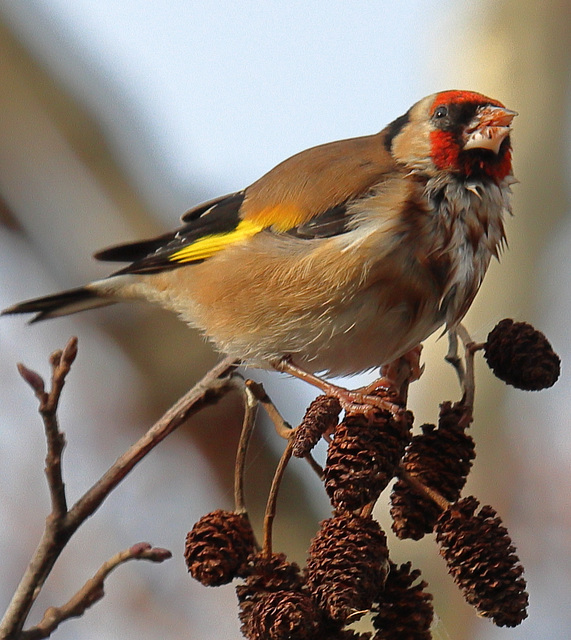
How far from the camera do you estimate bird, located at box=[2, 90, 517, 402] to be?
5.47 feet

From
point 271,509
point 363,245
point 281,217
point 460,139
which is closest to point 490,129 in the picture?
point 460,139

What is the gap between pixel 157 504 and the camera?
3.30 m

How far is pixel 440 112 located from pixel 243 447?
835mm

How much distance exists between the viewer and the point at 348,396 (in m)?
1.45

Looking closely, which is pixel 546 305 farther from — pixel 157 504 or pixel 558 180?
pixel 157 504

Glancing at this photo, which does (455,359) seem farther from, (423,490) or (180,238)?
(180,238)

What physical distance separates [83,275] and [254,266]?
1.54m

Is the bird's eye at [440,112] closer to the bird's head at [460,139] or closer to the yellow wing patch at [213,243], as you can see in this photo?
the bird's head at [460,139]

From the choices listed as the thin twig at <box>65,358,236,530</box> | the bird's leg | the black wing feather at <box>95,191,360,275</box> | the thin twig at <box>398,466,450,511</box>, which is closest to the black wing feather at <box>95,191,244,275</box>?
the black wing feather at <box>95,191,360,275</box>

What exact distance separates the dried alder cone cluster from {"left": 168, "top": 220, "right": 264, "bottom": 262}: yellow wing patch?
25.6 inches

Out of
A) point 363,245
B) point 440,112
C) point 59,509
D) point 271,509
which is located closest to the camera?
point 271,509

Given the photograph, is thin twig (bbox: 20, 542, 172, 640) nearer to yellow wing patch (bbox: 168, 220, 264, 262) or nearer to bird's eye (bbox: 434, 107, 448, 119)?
yellow wing patch (bbox: 168, 220, 264, 262)

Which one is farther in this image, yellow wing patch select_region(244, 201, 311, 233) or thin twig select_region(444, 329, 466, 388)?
yellow wing patch select_region(244, 201, 311, 233)

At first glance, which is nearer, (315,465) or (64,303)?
(315,465)
